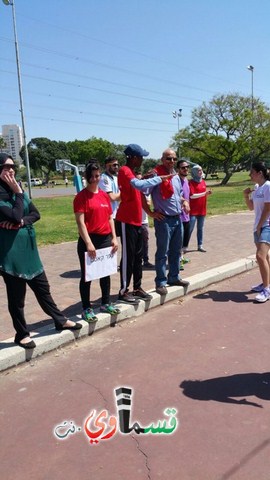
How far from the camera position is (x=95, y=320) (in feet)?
15.5

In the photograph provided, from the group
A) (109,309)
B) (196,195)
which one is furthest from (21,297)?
(196,195)

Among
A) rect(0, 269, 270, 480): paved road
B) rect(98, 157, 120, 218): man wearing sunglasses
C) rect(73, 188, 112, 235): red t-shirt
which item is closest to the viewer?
rect(0, 269, 270, 480): paved road

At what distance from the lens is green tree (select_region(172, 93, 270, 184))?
41875 millimetres

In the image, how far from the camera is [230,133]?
42.9 m

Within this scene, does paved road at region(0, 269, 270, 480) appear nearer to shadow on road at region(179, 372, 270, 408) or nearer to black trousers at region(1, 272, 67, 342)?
shadow on road at region(179, 372, 270, 408)

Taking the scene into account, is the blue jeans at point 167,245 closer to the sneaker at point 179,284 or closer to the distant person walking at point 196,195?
the sneaker at point 179,284

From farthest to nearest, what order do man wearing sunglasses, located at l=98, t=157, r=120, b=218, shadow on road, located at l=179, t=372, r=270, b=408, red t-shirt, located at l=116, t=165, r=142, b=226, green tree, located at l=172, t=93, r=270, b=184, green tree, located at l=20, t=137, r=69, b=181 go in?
green tree, located at l=20, t=137, r=69, b=181 < green tree, located at l=172, t=93, r=270, b=184 < man wearing sunglasses, located at l=98, t=157, r=120, b=218 < red t-shirt, located at l=116, t=165, r=142, b=226 < shadow on road, located at l=179, t=372, r=270, b=408

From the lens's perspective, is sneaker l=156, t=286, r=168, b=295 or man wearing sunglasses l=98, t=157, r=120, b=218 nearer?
sneaker l=156, t=286, r=168, b=295

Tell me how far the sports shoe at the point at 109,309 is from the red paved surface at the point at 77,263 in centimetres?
40

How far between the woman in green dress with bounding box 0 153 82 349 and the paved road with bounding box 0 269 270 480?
2.01ft

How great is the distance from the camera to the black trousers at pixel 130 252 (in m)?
5.14

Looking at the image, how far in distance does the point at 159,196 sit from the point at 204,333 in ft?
6.24

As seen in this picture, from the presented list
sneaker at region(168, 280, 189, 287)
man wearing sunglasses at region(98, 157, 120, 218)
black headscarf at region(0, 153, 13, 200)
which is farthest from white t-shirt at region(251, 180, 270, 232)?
black headscarf at region(0, 153, 13, 200)

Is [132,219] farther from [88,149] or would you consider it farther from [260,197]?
[88,149]
